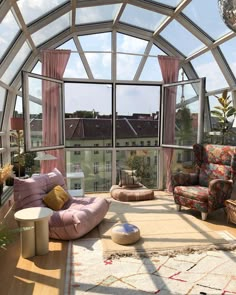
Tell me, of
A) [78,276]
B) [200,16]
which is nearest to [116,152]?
[200,16]

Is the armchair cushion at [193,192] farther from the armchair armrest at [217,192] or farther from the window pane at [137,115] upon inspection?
the window pane at [137,115]

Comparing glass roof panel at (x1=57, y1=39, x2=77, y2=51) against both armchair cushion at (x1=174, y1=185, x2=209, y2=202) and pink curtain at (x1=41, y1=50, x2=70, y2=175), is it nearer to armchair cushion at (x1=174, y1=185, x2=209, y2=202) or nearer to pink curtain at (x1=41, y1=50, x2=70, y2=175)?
pink curtain at (x1=41, y1=50, x2=70, y2=175)

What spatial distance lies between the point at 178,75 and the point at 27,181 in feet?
13.2

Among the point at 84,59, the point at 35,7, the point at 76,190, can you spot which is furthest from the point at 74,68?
the point at 76,190

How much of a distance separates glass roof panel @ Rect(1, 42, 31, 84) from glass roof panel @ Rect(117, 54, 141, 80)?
6.28 ft

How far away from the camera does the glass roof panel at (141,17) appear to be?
486cm

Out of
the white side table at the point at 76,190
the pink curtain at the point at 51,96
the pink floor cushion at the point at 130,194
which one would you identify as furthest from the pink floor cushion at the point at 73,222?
the pink curtain at the point at 51,96

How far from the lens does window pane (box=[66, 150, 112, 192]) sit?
5793mm

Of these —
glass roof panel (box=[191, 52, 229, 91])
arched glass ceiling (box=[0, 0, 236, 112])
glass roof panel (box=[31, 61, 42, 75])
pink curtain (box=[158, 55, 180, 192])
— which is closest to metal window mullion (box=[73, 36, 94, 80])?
arched glass ceiling (box=[0, 0, 236, 112])

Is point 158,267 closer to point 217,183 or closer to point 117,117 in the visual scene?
point 217,183

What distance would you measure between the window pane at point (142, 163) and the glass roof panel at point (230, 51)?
95.3 inches

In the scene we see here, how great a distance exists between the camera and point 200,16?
14.8 feet

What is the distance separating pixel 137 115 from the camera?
19.5 ft

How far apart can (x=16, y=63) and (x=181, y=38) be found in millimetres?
3323
